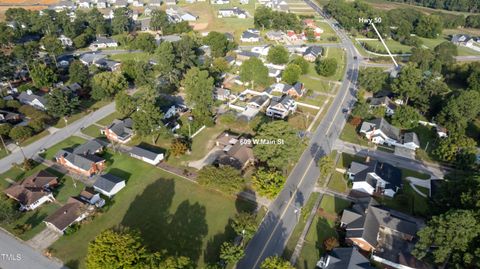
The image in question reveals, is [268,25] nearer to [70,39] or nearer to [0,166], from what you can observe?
[70,39]

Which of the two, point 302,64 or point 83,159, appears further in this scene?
point 302,64

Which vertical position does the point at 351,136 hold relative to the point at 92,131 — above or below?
below

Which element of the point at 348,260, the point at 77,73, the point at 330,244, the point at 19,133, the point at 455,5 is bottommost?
the point at 330,244

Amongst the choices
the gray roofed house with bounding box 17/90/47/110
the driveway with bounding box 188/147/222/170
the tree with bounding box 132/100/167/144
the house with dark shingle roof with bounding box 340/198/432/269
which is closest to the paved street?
the house with dark shingle roof with bounding box 340/198/432/269

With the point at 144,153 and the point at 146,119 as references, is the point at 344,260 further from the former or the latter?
the point at 146,119

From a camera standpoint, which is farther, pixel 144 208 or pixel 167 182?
pixel 167 182

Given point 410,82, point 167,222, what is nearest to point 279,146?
point 167,222

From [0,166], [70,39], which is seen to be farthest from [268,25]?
[0,166]
